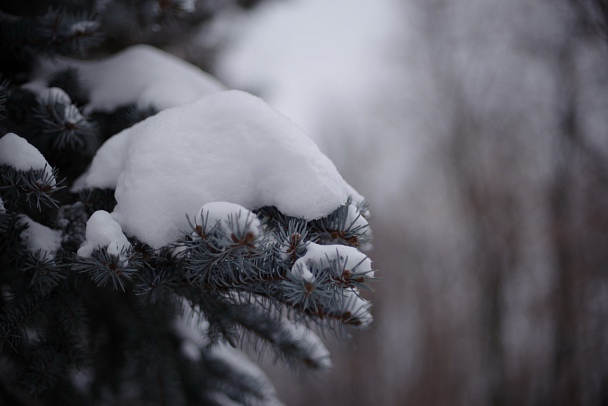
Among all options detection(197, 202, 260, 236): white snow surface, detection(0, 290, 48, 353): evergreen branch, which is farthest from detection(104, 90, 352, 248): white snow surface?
detection(0, 290, 48, 353): evergreen branch

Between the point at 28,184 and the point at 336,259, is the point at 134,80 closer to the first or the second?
the point at 28,184

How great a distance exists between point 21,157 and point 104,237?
30 centimetres

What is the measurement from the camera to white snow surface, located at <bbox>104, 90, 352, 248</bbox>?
2.76 feet

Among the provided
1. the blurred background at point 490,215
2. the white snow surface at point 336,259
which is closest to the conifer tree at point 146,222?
the white snow surface at point 336,259

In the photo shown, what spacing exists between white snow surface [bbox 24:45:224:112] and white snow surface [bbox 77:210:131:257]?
0.64 meters

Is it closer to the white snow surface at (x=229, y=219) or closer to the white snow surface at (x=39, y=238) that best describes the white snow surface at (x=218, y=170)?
the white snow surface at (x=229, y=219)

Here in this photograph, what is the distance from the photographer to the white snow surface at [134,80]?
132cm

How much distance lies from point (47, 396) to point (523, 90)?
7.63m

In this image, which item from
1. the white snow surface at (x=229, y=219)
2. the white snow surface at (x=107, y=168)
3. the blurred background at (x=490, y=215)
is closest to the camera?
the white snow surface at (x=229, y=219)

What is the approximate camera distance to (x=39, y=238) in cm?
95

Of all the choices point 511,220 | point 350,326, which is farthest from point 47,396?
point 511,220

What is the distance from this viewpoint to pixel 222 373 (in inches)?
60.1

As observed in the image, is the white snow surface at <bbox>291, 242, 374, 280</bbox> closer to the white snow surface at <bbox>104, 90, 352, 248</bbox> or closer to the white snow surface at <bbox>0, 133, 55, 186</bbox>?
the white snow surface at <bbox>104, 90, 352, 248</bbox>

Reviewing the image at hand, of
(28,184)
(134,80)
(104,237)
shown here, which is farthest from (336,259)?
(134,80)
